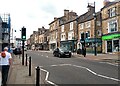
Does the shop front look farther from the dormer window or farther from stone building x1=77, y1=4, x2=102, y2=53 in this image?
the dormer window

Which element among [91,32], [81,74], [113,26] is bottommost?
[81,74]

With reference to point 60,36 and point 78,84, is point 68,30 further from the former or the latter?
point 78,84

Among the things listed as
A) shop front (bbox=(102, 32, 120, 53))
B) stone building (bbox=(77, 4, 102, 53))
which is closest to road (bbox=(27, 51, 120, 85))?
shop front (bbox=(102, 32, 120, 53))

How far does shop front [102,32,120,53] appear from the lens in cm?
3985

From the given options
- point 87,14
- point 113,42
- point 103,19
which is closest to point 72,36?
point 87,14

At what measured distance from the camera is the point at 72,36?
6091cm

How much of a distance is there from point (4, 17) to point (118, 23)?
92.1 ft

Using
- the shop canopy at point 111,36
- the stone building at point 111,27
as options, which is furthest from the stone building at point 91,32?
the shop canopy at point 111,36

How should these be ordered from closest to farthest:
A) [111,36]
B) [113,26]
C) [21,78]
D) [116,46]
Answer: [21,78] → [116,46] → [111,36] → [113,26]

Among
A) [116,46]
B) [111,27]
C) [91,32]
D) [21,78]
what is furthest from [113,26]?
[21,78]

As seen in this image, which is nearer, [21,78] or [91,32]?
[21,78]

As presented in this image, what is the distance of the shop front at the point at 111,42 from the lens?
39853mm

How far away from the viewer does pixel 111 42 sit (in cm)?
4200

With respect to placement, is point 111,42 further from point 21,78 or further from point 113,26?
point 21,78
